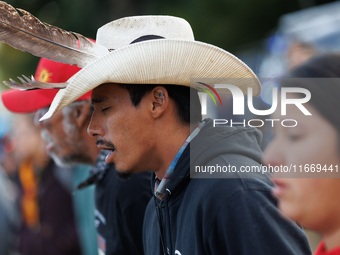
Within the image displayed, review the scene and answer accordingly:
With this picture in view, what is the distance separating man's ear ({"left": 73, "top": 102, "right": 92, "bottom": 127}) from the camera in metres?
3.26

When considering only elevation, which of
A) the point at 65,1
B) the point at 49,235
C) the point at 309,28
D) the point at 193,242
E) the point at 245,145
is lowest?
the point at 49,235

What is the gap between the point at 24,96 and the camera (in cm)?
339

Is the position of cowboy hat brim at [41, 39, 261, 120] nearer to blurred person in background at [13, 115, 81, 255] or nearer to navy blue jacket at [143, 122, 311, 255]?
navy blue jacket at [143, 122, 311, 255]

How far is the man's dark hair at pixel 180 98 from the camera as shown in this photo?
1914 mm

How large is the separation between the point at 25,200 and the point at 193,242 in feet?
14.6

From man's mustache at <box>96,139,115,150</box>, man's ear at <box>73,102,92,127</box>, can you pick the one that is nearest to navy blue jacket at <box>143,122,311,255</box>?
man's mustache at <box>96,139,115,150</box>

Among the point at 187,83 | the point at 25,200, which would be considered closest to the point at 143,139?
the point at 187,83

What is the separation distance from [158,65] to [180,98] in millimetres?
249

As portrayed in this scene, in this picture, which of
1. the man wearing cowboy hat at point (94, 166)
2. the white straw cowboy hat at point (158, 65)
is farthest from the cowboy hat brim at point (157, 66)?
the man wearing cowboy hat at point (94, 166)

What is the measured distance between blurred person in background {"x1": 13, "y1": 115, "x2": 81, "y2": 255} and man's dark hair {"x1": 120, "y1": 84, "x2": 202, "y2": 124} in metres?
2.66

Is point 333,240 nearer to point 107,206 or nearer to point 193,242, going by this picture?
point 193,242

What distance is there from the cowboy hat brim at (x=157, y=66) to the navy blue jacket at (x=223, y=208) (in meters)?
0.29

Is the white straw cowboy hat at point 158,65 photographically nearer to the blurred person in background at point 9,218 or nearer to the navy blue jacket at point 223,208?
the navy blue jacket at point 223,208

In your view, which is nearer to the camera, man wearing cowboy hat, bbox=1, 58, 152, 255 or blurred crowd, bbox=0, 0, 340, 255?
blurred crowd, bbox=0, 0, 340, 255
